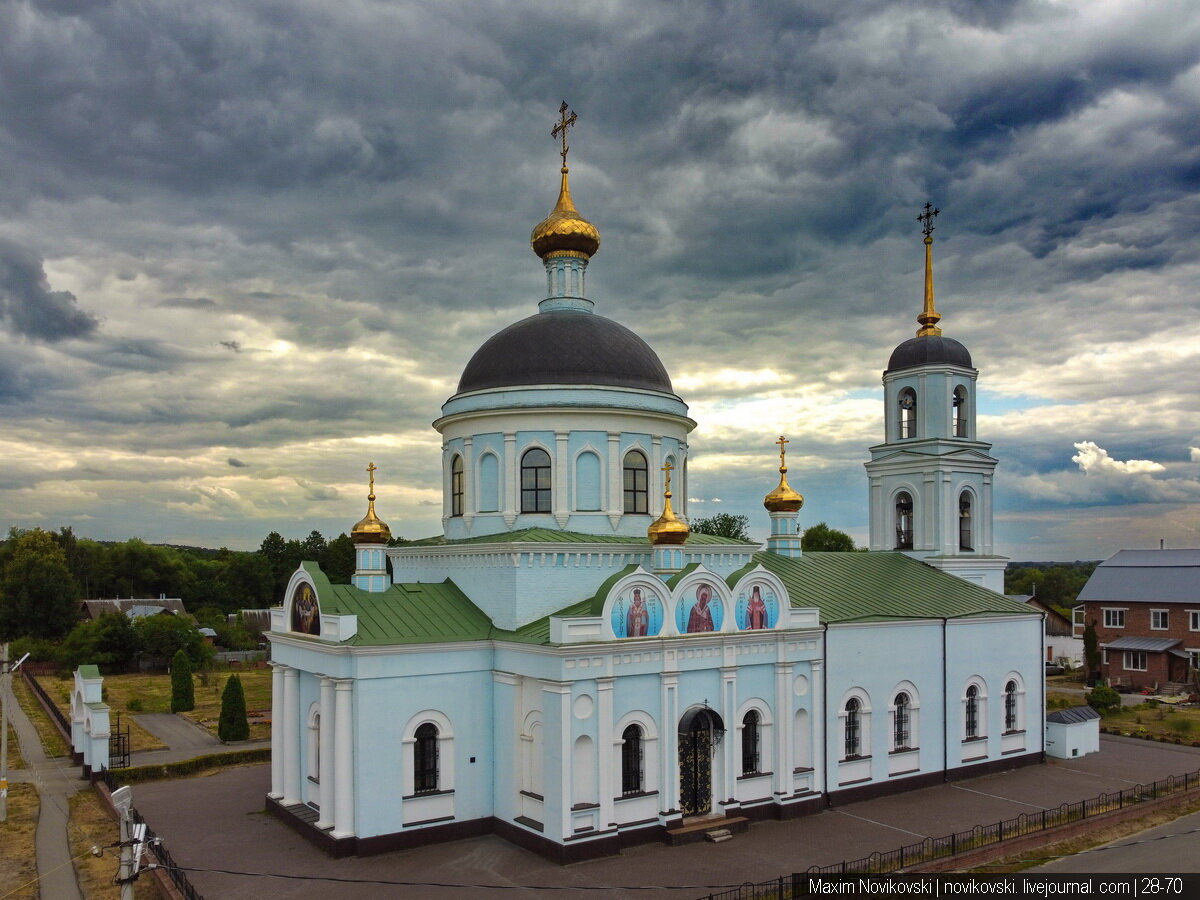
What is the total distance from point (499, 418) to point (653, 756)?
794cm

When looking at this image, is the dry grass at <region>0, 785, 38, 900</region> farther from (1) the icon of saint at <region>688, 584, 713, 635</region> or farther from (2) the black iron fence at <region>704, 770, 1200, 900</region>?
(1) the icon of saint at <region>688, 584, 713, 635</region>

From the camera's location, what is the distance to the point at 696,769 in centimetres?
1802

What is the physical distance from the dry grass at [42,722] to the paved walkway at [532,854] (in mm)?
7609

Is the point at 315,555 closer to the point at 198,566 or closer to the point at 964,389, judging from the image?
the point at 198,566

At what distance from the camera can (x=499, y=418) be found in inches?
811

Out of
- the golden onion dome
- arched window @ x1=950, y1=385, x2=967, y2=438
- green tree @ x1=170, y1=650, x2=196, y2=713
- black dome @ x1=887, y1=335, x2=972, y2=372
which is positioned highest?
the golden onion dome

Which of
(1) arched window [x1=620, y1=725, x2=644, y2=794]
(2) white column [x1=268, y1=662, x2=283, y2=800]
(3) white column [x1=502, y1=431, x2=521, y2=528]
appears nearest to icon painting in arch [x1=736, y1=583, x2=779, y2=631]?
(1) arched window [x1=620, y1=725, x2=644, y2=794]

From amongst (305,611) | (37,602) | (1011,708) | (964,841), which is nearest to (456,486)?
(305,611)

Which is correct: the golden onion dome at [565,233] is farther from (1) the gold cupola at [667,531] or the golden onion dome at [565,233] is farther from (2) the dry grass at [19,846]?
(2) the dry grass at [19,846]

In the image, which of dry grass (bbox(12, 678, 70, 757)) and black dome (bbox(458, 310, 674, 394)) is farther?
dry grass (bbox(12, 678, 70, 757))

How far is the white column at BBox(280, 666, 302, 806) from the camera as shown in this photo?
1886 centimetres

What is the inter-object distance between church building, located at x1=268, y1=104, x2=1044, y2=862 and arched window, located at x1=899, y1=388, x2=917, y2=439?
4.37 meters

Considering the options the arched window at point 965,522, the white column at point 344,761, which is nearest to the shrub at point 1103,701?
the arched window at point 965,522

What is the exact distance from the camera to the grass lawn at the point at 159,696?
99.0ft
